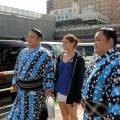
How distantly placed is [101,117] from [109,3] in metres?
120

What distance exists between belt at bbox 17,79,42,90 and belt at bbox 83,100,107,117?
65.5 inches

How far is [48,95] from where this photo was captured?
190 inches

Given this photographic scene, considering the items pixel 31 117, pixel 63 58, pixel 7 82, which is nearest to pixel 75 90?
pixel 63 58

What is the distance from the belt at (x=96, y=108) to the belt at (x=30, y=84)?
1664 mm

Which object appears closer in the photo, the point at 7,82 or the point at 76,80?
the point at 76,80

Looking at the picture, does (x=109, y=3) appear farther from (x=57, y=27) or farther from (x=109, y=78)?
(x=109, y=78)

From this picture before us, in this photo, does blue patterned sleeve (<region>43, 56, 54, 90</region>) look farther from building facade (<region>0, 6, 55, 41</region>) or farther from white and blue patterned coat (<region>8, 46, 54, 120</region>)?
building facade (<region>0, 6, 55, 41</region>)

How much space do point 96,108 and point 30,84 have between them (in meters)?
1.78

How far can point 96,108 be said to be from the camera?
300 cm

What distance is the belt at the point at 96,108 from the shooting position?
9.74 feet

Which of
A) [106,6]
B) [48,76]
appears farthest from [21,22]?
[106,6]

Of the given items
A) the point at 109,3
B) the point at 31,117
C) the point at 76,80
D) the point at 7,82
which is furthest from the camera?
the point at 109,3

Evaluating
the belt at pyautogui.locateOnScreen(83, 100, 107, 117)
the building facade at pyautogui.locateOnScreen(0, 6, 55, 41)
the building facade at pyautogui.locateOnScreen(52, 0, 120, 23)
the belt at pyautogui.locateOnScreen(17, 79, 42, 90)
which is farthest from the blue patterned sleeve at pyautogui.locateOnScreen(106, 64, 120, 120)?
the building facade at pyautogui.locateOnScreen(52, 0, 120, 23)

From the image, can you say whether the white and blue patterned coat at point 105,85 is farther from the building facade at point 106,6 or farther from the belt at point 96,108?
the building facade at point 106,6
